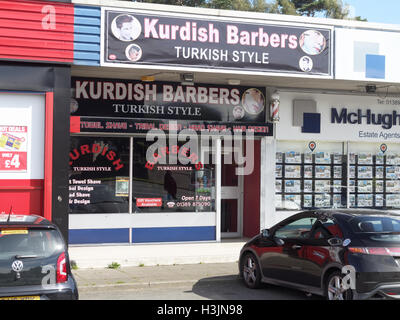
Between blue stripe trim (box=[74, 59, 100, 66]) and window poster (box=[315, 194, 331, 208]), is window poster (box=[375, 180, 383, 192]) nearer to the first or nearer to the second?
window poster (box=[315, 194, 331, 208])

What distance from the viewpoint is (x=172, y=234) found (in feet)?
46.4

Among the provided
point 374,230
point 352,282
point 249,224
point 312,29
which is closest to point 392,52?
point 312,29

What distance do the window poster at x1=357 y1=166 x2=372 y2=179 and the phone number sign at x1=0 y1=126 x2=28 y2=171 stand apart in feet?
28.8

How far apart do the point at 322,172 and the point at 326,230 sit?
273 inches

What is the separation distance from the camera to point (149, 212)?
14.0 meters

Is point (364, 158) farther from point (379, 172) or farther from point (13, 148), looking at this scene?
point (13, 148)

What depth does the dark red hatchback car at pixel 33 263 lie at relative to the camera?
6.72 meters

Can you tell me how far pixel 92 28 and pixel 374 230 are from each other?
6.77 m

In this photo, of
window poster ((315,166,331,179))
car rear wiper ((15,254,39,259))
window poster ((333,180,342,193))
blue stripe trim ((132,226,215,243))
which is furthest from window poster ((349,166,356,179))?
car rear wiper ((15,254,39,259))

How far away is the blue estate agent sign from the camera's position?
1204 centimetres

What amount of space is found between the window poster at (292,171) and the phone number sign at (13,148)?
6.67 m

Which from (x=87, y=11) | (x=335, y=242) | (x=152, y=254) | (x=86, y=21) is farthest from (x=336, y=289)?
(x=87, y=11)

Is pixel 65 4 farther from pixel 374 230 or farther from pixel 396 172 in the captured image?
pixel 396 172

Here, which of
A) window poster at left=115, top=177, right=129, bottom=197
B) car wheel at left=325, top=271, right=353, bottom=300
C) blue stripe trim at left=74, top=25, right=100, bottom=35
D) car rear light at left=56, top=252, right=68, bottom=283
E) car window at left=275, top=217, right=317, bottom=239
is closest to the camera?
car rear light at left=56, top=252, right=68, bottom=283
